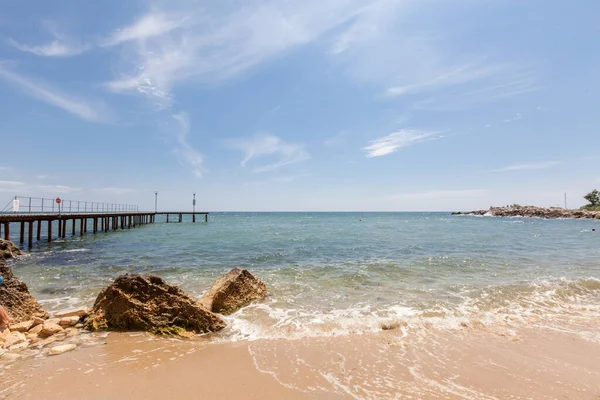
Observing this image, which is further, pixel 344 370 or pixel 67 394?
pixel 344 370

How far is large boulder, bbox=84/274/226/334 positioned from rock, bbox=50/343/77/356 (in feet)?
2.86

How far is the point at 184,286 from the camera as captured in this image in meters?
10.8

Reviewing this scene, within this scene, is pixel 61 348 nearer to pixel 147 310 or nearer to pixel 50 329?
pixel 50 329

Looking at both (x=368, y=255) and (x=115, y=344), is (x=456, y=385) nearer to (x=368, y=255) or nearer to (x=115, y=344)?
(x=115, y=344)

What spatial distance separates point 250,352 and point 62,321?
4503mm

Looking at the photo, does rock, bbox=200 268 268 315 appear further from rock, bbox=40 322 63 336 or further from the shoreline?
the shoreline

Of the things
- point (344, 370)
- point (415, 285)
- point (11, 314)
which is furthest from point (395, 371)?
point (11, 314)

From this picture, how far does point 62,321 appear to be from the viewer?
6602mm

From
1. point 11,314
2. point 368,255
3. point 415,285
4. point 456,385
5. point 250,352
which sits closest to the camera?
point 456,385

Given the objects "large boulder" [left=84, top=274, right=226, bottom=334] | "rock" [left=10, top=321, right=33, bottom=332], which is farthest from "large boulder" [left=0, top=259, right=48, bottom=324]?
"large boulder" [left=84, top=274, right=226, bottom=334]

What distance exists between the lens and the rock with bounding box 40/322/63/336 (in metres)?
6.02

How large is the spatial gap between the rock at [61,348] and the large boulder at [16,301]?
2.01 m

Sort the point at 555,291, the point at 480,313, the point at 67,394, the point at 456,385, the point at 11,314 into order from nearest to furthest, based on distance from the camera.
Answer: the point at 67,394
the point at 456,385
the point at 11,314
the point at 480,313
the point at 555,291

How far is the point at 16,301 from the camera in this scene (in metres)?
6.86
